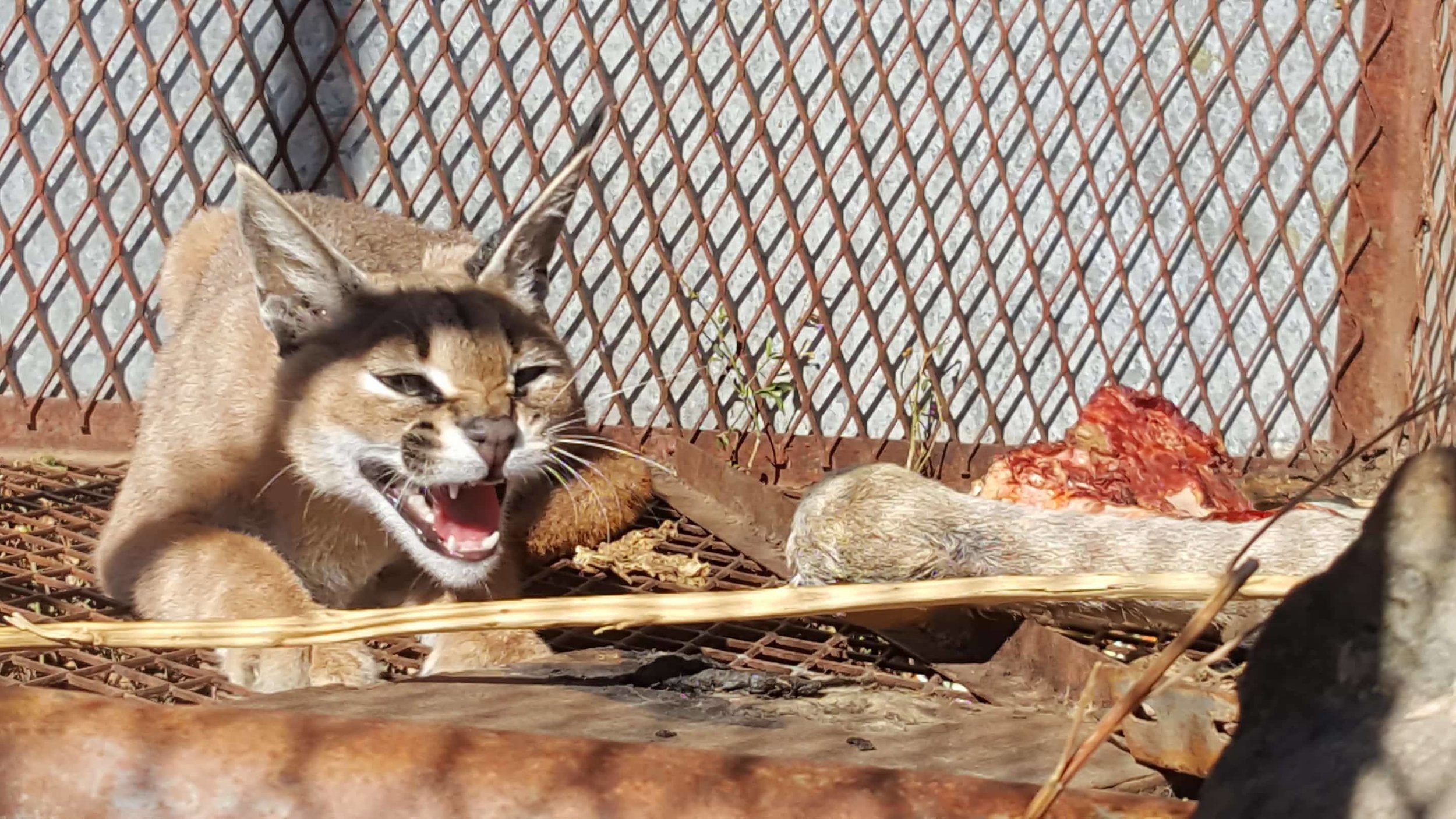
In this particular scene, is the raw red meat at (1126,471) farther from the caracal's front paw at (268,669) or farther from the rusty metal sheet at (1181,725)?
the caracal's front paw at (268,669)

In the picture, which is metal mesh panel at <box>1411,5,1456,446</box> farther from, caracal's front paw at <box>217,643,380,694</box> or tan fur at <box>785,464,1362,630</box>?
caracal's front paw at <box>217,643,380,694</box>

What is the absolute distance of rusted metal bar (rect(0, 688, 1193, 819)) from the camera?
1.24 metres

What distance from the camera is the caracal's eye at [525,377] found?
2963 mm

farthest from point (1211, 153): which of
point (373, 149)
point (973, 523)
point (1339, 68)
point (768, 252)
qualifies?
point (373, 149)

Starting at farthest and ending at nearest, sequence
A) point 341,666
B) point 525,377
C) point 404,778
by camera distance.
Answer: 1. point 525,377
2. point 341,666
3. point 404,778

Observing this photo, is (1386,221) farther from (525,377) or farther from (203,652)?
(203,652)

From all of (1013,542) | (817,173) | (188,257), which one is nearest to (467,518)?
(1013,542)

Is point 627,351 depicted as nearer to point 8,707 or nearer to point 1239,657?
point 1239,657

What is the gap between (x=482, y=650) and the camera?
2697mm

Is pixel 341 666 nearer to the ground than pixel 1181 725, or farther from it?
nearer to the ground

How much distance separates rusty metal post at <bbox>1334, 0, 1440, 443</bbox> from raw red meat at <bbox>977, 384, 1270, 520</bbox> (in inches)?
44.3

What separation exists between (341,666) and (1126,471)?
62.4 inches

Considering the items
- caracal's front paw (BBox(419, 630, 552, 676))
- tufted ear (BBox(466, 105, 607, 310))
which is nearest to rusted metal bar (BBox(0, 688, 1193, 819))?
caracal's front paw (BBox(419, 630, 552, 676))

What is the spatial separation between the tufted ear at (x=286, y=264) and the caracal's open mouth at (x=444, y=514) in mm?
334
